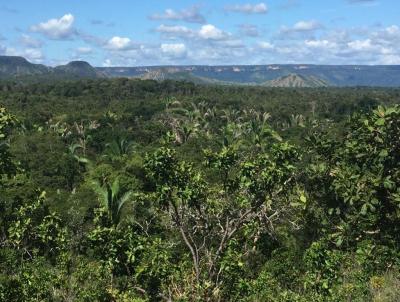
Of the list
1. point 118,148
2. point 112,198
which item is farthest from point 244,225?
point 118,148

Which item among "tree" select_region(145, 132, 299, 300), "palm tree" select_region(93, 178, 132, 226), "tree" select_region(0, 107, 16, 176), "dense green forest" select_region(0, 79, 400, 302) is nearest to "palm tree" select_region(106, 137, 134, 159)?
"palm tree" select_region(93, 178, 132, 226)

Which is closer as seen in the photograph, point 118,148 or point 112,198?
point 112,198

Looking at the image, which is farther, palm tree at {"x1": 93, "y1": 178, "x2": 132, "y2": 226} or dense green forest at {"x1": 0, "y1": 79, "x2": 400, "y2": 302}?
palm tree at {"x1": 93, "y1": 178, "x2": 132, "y2": 226}

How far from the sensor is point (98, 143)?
8006cm

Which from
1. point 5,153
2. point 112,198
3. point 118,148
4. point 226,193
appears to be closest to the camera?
point 5,153

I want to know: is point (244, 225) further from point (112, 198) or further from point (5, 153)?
point (112, 198)

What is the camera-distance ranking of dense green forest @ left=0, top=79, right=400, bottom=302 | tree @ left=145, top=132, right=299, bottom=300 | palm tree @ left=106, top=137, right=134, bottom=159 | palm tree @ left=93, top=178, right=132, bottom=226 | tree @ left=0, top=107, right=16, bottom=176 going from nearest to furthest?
1. dense green forest @ left=0, top=79, right=400, bottom=302
2. tree @ left=0, top=107, right=16, bottom=176
3. tree @ left=145, top=132, right=299, bottom=300
4. palm tree @ left=93, top=178, right=132, bottom=226
5. palm tree @ left=106, top=137, right=134, bottom=159

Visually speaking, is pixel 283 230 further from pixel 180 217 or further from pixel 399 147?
pixel 399 147

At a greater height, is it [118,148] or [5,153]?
[5,153]

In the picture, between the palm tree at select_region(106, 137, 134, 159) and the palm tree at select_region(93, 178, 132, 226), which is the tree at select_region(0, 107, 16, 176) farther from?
the palm tree at select_region(106, 137, 134, 159)

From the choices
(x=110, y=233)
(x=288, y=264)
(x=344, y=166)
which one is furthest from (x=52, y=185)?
(x=344, y=166)

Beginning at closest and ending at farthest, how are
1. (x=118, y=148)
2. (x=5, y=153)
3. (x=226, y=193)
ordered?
(x=5, y=153) → (x=226, y=193) → (x=118, y=148)

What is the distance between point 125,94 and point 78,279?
5468 inches

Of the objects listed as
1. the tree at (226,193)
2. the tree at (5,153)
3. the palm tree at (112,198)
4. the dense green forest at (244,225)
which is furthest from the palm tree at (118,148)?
the tree at (5,153)
